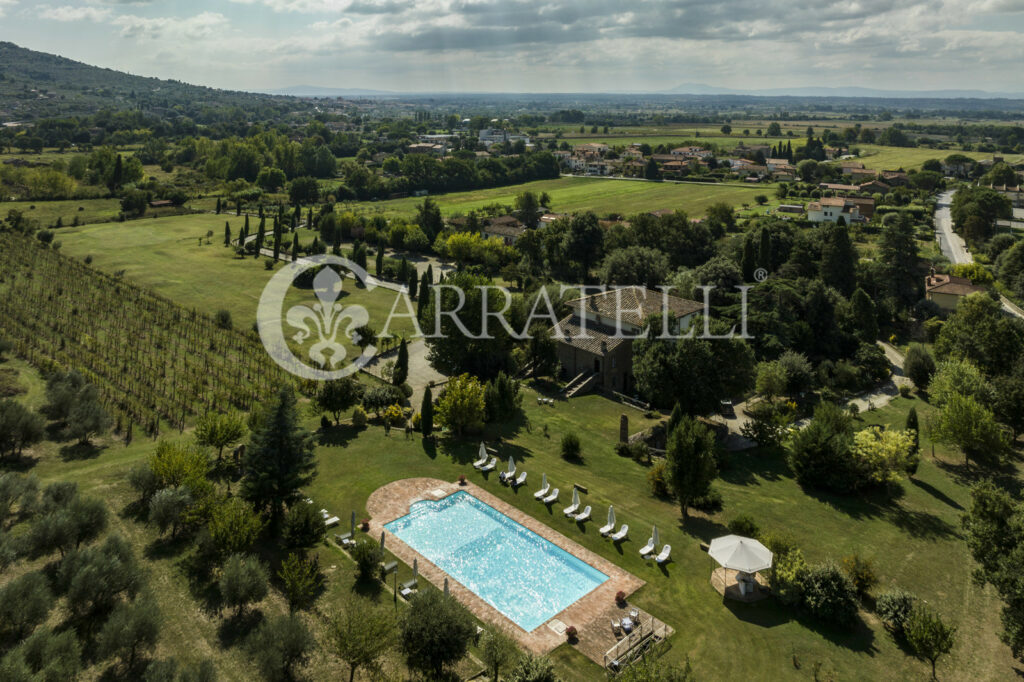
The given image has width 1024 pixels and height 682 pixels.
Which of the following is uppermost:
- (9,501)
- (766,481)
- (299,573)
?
(9,501)

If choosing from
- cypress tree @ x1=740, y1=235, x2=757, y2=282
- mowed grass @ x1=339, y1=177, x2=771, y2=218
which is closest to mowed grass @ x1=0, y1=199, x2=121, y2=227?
mowed grass @ x1=339, y1=177, x2=771, y2=218

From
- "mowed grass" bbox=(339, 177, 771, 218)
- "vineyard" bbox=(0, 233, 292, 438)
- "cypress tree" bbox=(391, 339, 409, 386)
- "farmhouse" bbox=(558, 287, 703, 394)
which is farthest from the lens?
"mowed grass" bbox=(339, 177, 771, 218)

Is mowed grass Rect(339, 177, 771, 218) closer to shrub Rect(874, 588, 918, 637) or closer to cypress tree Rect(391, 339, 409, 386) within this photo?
cypress tree Rect(391, 339, 409, 386)

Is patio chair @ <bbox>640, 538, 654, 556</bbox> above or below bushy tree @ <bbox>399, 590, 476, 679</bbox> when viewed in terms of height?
below

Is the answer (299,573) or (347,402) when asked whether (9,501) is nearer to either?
(299,573)

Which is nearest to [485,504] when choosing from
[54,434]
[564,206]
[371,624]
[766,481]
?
[371,624]

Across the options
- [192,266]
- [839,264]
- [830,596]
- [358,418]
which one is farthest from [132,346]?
[839,264]

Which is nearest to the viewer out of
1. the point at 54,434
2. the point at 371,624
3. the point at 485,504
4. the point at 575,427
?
the point at 371,624

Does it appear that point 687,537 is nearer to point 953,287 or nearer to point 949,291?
point 949,291
